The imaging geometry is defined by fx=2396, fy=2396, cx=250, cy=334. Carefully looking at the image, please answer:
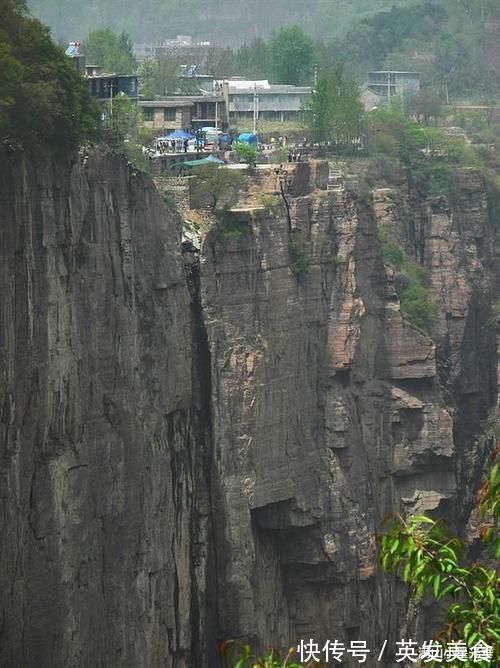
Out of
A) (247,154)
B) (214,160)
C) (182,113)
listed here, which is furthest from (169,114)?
(247,154)

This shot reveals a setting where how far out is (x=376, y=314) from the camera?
57438 mm

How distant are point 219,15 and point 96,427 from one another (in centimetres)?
11455

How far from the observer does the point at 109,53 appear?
8669 centimetres

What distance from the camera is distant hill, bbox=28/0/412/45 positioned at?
145875 mm

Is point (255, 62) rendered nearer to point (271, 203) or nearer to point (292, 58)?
point (292, 58)

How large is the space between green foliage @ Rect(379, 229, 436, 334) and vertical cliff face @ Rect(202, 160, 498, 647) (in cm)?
85

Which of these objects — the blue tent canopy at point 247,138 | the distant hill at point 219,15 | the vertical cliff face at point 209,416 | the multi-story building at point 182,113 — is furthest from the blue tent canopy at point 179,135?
the distant hill at point 219,15

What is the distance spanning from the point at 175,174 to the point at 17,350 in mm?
15680

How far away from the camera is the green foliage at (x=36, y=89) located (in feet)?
132

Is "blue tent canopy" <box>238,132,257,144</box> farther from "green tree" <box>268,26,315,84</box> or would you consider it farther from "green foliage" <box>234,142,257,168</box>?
"green tree" <box>268,26,315,84</box>

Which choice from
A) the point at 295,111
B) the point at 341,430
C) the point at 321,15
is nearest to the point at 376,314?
the point at 341,430

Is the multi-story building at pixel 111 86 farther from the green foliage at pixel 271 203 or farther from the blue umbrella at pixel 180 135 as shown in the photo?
the green foliage at pixel 271 203

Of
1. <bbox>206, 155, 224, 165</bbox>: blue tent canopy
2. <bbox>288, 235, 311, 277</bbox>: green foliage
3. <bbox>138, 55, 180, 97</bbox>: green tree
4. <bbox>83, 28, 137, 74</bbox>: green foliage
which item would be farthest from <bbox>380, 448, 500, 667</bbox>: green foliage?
<bbox>83, 28, 137, 74</bbox>: green foliage

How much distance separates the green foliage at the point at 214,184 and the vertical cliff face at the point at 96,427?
318 centimetres
